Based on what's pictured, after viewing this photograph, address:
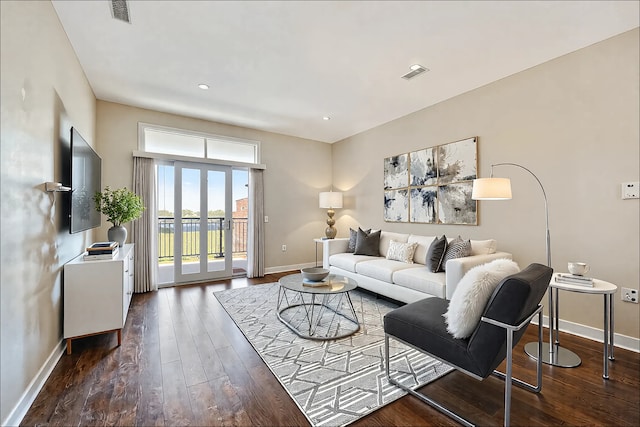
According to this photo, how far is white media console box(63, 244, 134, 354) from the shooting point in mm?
2323

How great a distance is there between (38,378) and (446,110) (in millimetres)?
4856

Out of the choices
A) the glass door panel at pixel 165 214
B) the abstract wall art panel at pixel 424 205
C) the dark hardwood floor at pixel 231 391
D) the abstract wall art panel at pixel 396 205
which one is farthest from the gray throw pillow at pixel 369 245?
the glass door panel at pixel 165 214

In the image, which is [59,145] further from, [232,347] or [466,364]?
[466,364]

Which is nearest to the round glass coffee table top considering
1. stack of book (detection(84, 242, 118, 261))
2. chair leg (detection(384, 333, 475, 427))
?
chair leg (detection(384, 333, 475, 427))

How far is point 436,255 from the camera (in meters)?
3.29

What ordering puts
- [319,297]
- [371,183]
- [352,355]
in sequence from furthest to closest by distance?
[371,183] → [319,297] → [352,355]

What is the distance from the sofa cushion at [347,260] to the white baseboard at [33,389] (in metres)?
3.13

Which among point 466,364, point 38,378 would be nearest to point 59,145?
point 38,378

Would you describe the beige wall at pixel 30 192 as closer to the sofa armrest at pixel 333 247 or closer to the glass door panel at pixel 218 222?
the glass door panel at pixel 218 222

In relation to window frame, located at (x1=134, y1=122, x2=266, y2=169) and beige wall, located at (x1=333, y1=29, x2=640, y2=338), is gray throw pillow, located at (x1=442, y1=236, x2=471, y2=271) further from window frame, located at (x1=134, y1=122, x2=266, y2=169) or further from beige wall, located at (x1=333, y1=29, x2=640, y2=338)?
window frame, located at (x1=134, y1=122, x2=266, y2=169)

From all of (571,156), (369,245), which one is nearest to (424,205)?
(369,245)

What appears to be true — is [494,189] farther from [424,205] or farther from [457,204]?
[424,205]

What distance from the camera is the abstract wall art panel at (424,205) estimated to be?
4.05 m

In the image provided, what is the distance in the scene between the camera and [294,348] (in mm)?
2443
